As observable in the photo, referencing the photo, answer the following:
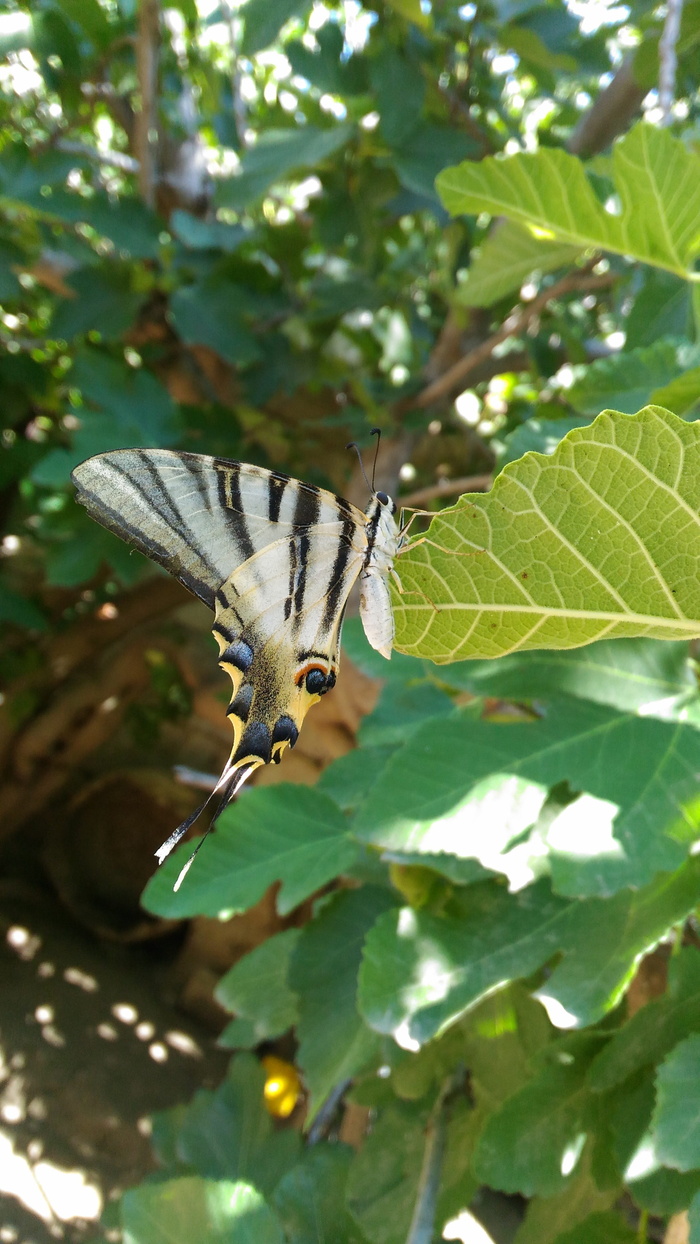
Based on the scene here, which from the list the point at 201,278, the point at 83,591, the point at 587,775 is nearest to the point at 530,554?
the point at 587,775

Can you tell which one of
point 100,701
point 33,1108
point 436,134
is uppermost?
point 436,134

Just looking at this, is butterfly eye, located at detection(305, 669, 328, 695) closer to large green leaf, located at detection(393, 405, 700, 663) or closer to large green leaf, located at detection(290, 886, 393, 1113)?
large green leaf, located at detection(393, 405, 700, 663)

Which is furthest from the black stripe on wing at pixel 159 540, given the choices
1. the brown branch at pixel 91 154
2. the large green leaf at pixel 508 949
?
the brown branch at pixel 91 154

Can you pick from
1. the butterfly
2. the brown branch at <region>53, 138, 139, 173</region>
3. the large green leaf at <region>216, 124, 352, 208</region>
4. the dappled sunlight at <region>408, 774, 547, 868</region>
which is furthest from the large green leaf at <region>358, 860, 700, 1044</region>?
the brown branch at <region>53, 138, 139, 173</region>

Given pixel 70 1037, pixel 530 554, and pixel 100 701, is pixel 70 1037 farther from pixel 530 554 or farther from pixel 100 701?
pixel 530 554

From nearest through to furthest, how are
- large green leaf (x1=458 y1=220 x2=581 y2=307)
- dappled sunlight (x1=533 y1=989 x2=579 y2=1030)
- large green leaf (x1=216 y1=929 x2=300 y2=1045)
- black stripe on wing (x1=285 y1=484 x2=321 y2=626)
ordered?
dappled sunlight (x1=533 y1=989 x2=579 y2=1030), black stripe on wing (x1=285 y1=484 x2=321 y2=626), large green leaf (x1=458 y1=220 x2=581 y2=307), large green leaf (x1=216 y1=929 x2=300 y2=1045)

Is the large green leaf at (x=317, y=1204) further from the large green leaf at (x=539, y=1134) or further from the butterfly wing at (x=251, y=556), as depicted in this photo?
the butterfly wing at (x=251, y=556)
